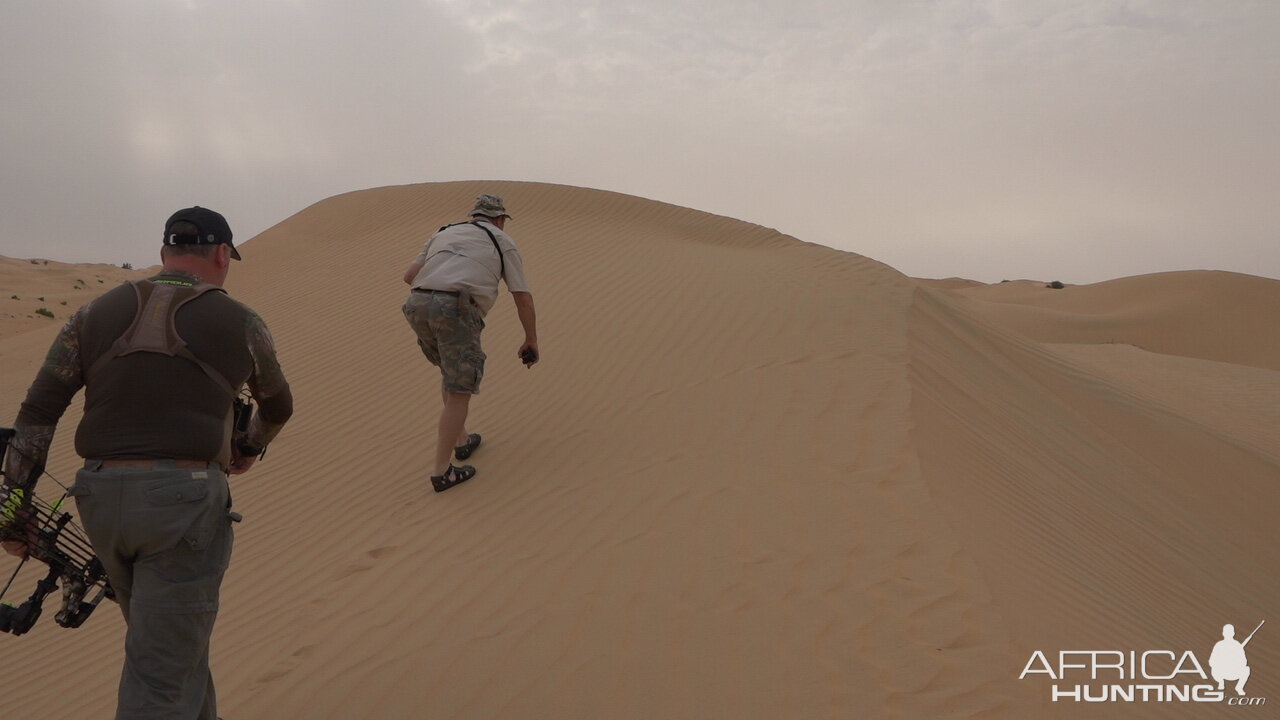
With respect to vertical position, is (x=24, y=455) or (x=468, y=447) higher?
(x=24, y=455)

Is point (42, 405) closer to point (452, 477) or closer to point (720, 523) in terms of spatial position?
point (720, 523)

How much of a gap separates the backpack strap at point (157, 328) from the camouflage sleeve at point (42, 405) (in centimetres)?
9

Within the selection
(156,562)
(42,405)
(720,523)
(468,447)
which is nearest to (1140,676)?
(720,523)

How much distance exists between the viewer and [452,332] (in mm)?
4934

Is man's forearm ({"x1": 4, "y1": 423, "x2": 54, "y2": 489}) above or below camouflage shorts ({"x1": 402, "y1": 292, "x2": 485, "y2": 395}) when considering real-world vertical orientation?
below

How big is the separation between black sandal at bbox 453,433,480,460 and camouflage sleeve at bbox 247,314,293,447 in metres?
3.09

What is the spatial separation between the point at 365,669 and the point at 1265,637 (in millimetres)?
4900

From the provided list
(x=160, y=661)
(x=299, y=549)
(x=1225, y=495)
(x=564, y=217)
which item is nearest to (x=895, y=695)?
(x=160, y=661)

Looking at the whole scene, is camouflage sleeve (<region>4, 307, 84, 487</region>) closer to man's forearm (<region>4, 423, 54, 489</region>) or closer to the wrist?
man's forearm (<region>4, 423, 54, 489</region>)

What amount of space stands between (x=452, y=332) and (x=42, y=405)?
2.71 meters

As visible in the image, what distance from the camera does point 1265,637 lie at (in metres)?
4.63

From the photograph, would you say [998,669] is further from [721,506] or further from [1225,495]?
[1225,495]

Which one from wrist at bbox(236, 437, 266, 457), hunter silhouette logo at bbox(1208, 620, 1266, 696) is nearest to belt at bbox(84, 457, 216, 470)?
wrist at bbox(236, 437, 266, 457)

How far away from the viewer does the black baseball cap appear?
2344mm
